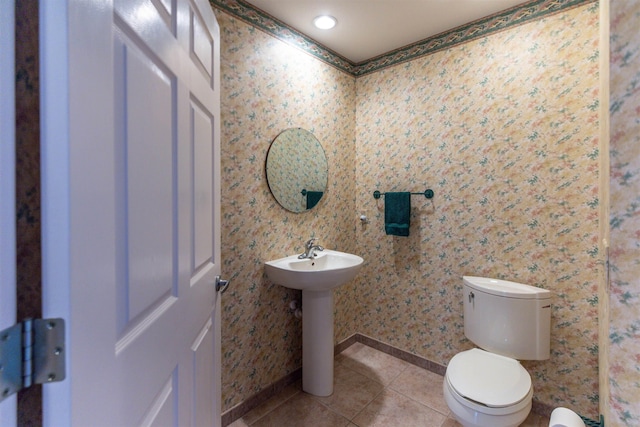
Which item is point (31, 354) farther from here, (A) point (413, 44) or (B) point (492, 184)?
(A) point (413, 44)

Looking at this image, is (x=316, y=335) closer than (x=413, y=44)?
Yes

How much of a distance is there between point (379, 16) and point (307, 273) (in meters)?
1.72

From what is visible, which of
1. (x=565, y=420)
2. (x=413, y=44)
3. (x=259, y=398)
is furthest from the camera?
(x=413, y=44)

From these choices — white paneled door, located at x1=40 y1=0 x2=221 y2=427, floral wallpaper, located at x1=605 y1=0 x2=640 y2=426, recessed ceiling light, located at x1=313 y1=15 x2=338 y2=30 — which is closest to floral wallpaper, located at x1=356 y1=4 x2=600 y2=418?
recessed ceiling light, located at x1=313 y1=15 x2=338 y2=30

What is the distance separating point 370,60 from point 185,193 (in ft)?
7.19

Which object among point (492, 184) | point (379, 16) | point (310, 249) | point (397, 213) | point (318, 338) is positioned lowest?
point (318, 338)

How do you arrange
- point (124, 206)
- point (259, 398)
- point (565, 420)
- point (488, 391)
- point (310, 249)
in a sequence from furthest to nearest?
point (310, 249) → point (259, 398) → point (488, 391) → point (565, 420) → point (124, 206)

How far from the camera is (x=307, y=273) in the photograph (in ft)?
5.47

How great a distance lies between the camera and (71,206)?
1.31 ft

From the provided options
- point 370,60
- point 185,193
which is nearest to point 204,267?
point 185,193

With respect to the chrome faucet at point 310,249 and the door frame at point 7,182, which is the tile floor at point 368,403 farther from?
the door frame at point 7,182

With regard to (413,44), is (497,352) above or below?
below

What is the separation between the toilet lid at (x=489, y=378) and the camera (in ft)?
4.18

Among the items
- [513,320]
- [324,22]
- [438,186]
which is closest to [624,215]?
[513,320]
